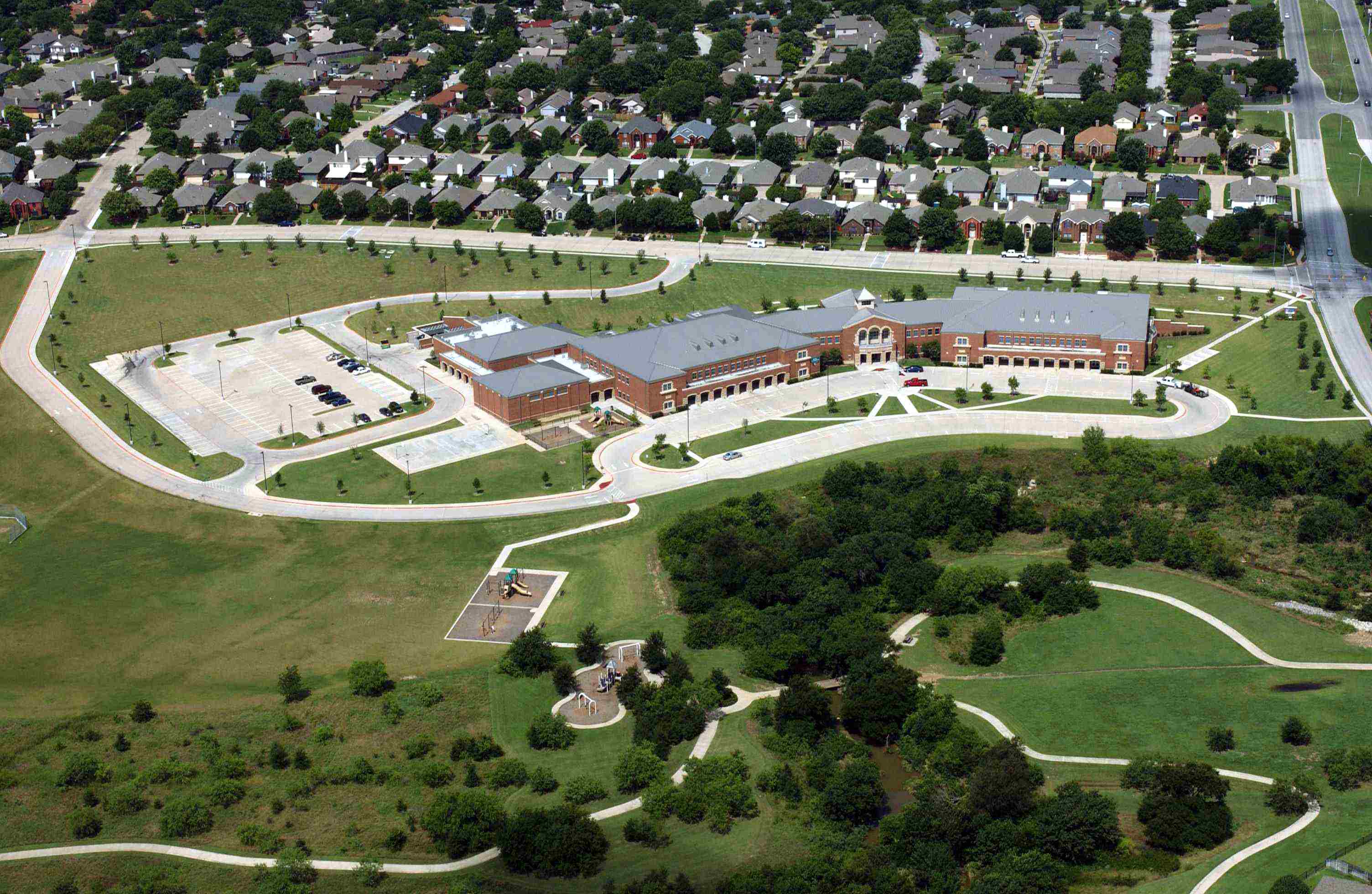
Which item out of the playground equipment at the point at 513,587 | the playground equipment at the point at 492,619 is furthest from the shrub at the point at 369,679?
the playground equipment at the point at 513,587

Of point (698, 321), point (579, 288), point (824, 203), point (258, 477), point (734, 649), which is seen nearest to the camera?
point (734, 649)

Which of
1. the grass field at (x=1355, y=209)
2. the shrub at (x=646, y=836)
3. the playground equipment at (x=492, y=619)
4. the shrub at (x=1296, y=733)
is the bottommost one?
the playground equipment at (x=492, y=619)

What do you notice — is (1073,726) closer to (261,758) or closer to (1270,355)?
(261,758)

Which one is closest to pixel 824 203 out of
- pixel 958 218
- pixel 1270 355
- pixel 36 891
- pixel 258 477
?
pixel 958 218

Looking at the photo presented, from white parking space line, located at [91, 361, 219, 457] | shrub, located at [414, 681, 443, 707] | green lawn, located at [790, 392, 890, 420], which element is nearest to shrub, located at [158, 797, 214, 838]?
shrub, located at [414, 681, 443, 707]

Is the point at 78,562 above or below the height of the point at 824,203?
below

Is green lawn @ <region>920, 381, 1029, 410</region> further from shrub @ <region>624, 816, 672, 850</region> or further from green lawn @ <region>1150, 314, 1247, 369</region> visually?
shrub @ <region>624, 816, 672, 850</region>

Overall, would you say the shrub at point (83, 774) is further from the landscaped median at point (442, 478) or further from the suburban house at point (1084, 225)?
the suburban house at point (1084, 225)
